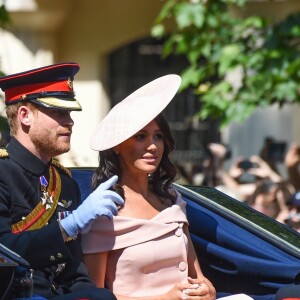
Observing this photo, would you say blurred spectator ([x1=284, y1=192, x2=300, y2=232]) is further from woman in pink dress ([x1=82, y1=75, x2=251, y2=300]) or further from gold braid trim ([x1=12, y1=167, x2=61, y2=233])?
gold braid trim ([x1=12, y1=167, x2=61, y2=233])

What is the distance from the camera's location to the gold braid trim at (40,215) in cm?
500

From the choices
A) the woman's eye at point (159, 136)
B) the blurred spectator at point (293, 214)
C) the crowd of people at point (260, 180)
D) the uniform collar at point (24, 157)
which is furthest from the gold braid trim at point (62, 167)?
the crowd of people at point (260, 180)

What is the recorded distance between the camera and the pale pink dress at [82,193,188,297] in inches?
208

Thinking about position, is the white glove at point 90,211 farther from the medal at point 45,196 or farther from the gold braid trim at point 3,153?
the gold braid trim at point 3,153

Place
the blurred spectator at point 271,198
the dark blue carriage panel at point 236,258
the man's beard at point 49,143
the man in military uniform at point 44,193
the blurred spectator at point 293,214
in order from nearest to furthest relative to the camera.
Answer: the man in military uniform at point 44,193 → the man's beard at point 49,143 → the dark blue carriage panel at point 236,258 → the blurred spectator at point 293,214 → the blurred spectator at point 271,198

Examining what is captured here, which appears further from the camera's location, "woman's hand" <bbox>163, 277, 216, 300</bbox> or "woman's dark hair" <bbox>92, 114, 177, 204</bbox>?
"woman's dark hair" <bbox>92, 114, 177, 204</bbox>

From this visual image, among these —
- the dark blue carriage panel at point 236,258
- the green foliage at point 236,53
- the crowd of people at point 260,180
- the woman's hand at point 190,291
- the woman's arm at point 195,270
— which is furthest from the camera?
the green foliage at point 236,53

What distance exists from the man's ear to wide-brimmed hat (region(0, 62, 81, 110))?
0.04 m

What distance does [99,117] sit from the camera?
14219 mm

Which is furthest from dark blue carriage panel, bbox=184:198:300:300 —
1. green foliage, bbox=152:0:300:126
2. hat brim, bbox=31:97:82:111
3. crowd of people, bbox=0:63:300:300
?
green foliage, bbox=152:0:300:126

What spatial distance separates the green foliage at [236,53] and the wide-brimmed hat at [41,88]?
5.27 m

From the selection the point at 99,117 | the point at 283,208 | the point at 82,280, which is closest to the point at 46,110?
the point at 82,280

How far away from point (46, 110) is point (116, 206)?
0.45 m

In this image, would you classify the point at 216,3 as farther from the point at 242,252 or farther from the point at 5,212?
the point at 5,212
